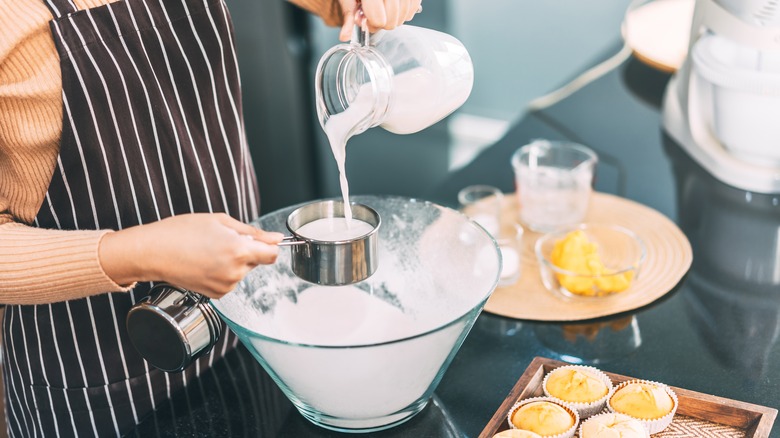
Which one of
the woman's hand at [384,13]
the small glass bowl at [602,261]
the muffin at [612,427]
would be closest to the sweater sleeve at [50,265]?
the woman's hand at [384,13]

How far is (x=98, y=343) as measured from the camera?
1173mm

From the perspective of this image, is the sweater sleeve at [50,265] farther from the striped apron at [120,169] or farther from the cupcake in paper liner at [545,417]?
the cupcake in paper liner at [545,417]

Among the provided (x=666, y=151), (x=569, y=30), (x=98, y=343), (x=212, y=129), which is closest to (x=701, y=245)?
(x=666, y=151)

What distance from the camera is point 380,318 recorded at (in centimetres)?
112

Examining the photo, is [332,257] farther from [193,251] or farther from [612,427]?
[612,427]

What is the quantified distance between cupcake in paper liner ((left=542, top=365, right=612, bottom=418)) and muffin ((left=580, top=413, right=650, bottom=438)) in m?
0.03

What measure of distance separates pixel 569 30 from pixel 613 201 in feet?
6.87

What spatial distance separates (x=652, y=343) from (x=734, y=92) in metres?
0.54

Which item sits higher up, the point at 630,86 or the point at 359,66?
the point at 359,66

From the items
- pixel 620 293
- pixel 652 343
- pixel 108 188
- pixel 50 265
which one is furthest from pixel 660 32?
pixel 50 265

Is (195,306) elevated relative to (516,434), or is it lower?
elevated

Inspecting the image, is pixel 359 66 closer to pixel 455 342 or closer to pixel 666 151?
pixel 455 342

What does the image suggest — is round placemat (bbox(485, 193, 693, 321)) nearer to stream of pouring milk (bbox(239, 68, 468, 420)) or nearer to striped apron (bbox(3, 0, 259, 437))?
stream of pouring milk (bbox(239, 68, 468, 420))

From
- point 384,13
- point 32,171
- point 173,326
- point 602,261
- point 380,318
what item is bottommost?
point 602,261
